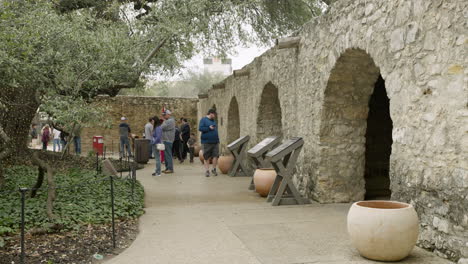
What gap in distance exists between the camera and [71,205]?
18.3 ft

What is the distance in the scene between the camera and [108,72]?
25.2ft

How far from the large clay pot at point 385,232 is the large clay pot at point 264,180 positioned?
330 cm

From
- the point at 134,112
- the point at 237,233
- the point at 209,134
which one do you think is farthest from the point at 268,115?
the point at 134,112

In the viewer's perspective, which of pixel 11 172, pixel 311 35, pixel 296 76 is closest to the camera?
pixel 311 35

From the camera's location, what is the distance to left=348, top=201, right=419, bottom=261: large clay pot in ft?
11.4

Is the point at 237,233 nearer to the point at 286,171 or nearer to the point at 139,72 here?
the point at 286,171

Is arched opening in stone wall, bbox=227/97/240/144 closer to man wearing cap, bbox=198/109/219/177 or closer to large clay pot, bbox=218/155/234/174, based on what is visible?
large clay pot, bbox=218/155/234/174

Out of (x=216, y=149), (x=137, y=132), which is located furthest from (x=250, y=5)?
(x=137, y=132)

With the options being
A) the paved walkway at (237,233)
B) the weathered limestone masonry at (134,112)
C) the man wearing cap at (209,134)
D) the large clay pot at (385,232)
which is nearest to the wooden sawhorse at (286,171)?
the paved walkway at (237,233)

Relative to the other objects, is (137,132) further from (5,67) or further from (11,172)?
(5,67)

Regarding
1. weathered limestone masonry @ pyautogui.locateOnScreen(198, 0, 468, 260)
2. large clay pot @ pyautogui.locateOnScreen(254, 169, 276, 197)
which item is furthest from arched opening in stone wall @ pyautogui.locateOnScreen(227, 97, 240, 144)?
large clay pot @ pyautogui.locateOnScreen(254, 169, 276, 197)

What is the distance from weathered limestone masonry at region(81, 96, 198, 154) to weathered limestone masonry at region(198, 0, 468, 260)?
12.0 m

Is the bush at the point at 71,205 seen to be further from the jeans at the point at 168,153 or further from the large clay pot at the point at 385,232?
the large clay pot at the point at 385,232

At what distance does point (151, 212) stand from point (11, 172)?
4.02m
